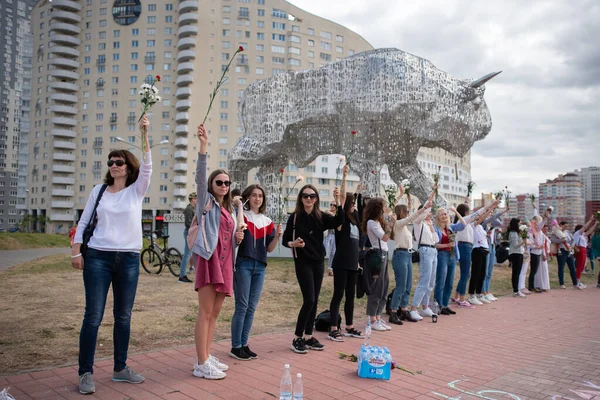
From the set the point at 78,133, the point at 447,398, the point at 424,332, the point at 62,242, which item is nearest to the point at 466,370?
the point at 447,398

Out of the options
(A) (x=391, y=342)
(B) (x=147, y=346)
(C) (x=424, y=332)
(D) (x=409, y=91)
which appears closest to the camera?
(B) (x=147, y=346)

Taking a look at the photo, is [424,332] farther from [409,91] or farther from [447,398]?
[409,91]

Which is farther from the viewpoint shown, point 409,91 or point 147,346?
point 409,91

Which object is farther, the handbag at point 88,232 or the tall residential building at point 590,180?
the tall residential building at point 590,180

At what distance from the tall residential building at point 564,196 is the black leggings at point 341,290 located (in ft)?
190

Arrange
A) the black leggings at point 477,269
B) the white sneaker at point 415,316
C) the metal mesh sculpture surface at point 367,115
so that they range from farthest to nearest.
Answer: the metal mesh sculpture surface at point 367,115
the black leggings at point 477,269
the white sneaker at point 415,316

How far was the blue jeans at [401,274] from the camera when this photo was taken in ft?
23.0

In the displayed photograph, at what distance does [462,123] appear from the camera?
1600 centimetres

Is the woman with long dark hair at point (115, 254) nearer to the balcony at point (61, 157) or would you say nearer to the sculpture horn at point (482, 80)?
the sculpture horn at point (482, 80)

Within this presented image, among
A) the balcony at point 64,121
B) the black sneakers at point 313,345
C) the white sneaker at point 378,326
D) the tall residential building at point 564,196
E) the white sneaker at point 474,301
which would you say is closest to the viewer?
the black sneakers at point 313,345

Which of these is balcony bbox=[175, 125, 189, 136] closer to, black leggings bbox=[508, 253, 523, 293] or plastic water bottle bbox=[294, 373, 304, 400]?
black leggings bbox=[508, 253, 523, 293]

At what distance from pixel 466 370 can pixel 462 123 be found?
12.5 meters

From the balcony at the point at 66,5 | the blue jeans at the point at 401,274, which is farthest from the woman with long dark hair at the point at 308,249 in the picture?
the balcony at the point at 66,5

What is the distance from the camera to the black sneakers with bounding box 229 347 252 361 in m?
4.85
